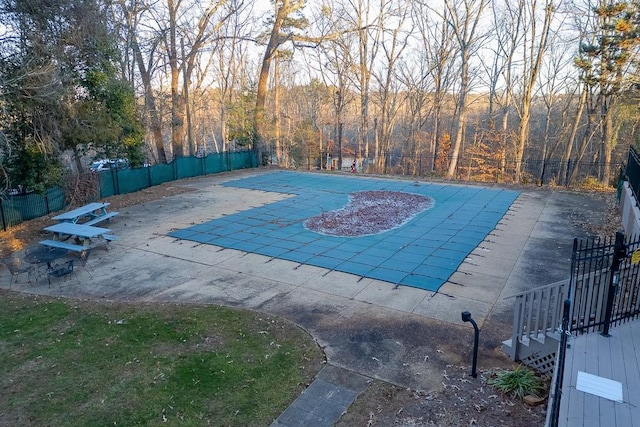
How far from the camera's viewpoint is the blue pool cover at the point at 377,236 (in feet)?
27.8

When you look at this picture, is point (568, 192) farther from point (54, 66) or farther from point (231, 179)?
point (54, 66)

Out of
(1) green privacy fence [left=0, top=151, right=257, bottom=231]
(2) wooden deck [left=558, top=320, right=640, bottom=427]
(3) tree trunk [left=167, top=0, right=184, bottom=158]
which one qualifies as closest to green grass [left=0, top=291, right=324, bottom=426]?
(2) wooden deck [left=558, top=320, right=640, bottom=427]

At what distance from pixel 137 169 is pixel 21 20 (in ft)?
26.8

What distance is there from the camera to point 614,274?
439 cm

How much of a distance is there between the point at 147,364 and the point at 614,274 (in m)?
5.48

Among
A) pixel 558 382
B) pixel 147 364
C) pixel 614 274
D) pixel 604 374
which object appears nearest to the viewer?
pixel 558 382

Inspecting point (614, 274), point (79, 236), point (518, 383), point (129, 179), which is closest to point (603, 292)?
point (614, 274)

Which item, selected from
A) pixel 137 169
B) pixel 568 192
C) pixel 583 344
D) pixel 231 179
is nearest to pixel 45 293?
pixel 583 344

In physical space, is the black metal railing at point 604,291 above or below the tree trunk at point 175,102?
below

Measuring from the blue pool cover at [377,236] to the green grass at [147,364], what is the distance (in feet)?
9.73

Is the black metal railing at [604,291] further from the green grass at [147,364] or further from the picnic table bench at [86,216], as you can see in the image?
the picnic table bench at [86,216]

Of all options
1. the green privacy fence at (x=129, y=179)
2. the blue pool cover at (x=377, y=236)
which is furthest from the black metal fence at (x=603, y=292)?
the green privacy fence at (x=129, y=179)

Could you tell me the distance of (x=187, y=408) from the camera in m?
4.27

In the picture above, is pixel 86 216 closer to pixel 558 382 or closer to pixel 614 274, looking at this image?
pixel 558 382
